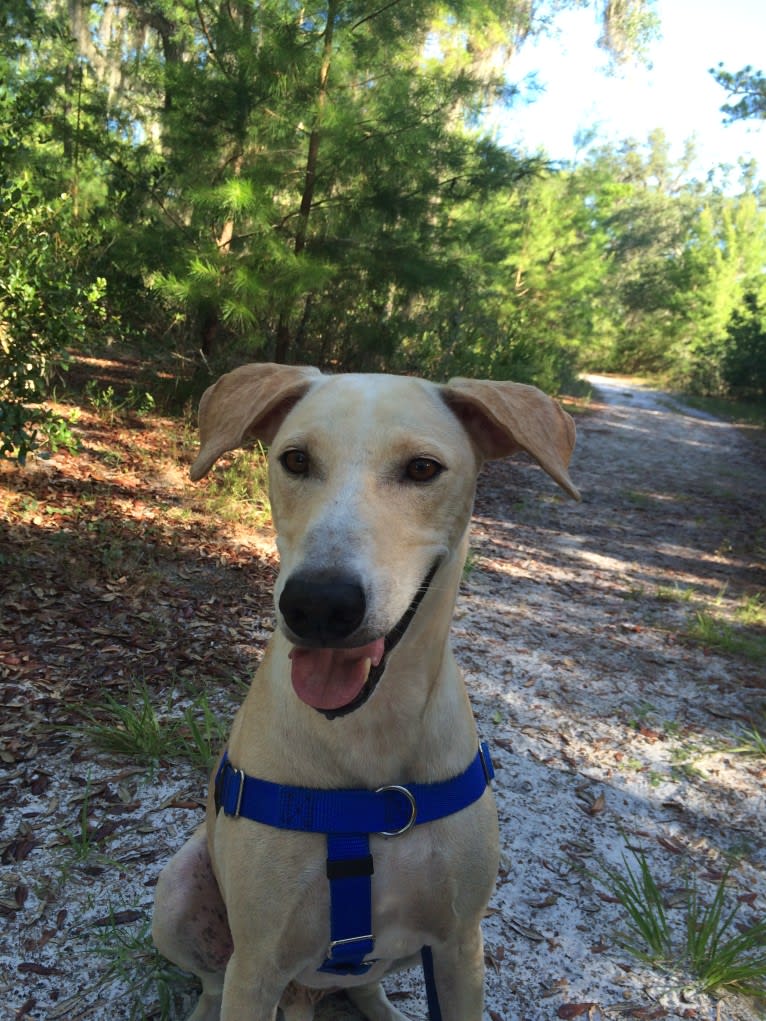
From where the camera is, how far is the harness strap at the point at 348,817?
162cm

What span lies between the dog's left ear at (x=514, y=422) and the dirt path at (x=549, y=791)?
195 centimetres

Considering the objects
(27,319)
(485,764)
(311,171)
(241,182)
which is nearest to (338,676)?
(485,764)

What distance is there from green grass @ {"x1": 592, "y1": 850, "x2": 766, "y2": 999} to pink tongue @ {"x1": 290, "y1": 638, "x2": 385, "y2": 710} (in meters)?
1.86

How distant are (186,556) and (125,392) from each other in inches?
157

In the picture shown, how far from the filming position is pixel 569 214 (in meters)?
20.7

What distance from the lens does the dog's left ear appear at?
67.3 inches

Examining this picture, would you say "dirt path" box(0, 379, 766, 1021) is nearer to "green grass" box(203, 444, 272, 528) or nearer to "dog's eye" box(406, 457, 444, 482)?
"green grass" box(203, 444, 272, 528)

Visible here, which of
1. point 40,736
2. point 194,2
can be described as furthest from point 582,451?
point 40,736

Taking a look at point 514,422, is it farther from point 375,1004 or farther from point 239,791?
point 375,1004

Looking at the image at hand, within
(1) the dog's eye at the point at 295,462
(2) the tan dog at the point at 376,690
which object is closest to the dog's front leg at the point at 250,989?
(2) the tan dog at the point at 376,690

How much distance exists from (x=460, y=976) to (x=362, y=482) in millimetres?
1396

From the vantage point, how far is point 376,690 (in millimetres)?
1679

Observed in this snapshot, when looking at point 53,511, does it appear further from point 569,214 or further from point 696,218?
point 696,218

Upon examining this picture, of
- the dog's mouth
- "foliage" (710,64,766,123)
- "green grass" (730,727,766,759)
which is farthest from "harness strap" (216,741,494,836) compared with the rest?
"foliage" (710,64,766,123)
